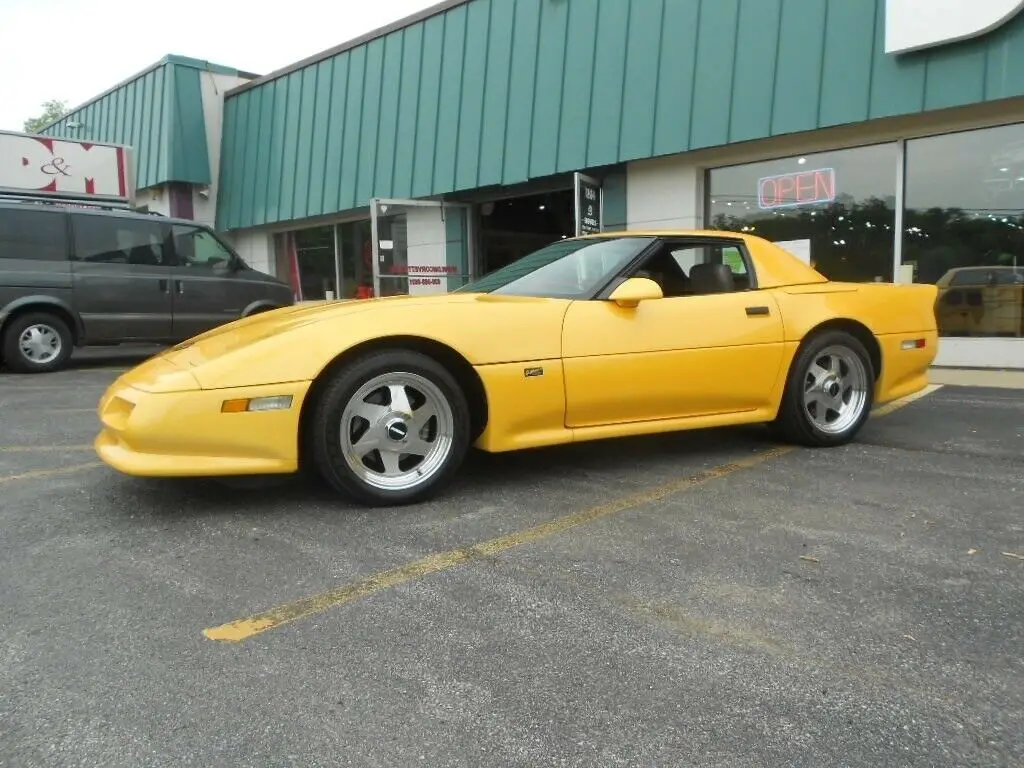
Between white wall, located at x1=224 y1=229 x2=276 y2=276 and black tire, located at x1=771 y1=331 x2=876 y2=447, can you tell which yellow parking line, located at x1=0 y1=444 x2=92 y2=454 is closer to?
black tire, located at x1=771 y1=331 x2=876 y2=447

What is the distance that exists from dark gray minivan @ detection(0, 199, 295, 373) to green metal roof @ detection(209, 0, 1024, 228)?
11.3ft

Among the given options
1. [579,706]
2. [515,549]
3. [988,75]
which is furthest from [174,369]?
[988,75]

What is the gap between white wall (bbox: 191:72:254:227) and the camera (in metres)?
15.4

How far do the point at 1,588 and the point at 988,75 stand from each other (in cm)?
820

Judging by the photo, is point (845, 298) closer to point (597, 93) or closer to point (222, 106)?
point (597, 93)

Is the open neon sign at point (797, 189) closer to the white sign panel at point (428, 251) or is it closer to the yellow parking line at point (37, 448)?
the white sign panel at point (428, 251)

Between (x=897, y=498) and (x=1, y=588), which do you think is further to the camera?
(x=897, y=498)

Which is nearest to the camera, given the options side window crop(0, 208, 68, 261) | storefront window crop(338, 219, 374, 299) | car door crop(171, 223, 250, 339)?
side window crop(0, 208, 68, 261)

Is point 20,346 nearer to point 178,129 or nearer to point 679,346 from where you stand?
point 679,346

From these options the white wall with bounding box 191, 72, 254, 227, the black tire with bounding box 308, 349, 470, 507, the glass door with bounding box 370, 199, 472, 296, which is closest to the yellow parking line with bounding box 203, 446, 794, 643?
the black tire with bounding box 308, 349, 470, 507

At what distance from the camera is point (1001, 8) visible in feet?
22.1

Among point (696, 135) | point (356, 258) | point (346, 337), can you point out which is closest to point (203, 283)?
point (356, 258)

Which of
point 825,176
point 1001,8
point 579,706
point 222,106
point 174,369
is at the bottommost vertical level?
point 579,706

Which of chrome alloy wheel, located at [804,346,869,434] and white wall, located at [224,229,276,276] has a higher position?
white wall, located at [224,229,276,276]
